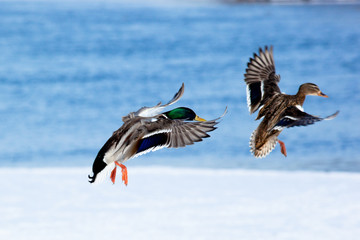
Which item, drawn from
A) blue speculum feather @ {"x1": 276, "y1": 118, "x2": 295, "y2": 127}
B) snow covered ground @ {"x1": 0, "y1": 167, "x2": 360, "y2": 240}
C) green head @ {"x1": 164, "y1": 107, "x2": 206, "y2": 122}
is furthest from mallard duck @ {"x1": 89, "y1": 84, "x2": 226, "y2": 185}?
snow covered ground @ {"x1": 0, "y1": 167, "x2": 360, "y2": 240}

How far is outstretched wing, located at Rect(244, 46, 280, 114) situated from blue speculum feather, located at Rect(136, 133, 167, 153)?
0.22 m

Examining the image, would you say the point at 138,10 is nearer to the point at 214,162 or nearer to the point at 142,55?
the point at 142,55

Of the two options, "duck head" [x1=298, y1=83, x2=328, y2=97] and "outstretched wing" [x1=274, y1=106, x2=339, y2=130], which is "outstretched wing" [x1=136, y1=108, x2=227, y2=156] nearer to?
"outstretched wing" [x1=274, y1=106, x2=339, y2=130]

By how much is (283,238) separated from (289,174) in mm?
1926

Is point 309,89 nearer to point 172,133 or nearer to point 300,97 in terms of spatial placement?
point 300,97

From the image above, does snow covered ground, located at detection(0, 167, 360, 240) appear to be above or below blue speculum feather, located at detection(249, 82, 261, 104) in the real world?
above

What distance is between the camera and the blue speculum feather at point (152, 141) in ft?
3.83

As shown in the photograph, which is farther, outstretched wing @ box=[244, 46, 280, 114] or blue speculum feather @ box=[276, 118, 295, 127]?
outstretched wing @ box=[244, 46, 280, 114]

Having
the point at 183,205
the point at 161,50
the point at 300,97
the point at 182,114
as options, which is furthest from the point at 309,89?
the point at 161,50

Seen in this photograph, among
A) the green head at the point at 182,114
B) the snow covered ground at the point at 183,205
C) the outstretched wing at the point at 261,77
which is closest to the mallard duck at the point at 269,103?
the outstretched wing at the point at 261,77

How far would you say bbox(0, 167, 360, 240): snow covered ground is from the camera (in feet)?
13.4

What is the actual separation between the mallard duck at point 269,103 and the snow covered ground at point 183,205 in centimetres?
267

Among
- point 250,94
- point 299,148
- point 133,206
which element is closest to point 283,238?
point 133,206

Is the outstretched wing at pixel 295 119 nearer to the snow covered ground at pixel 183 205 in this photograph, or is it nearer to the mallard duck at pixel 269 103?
the mallard duck at pixel 269 103
